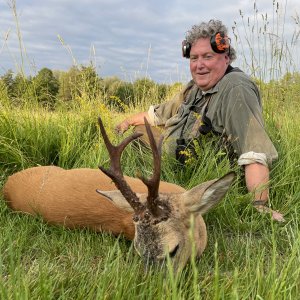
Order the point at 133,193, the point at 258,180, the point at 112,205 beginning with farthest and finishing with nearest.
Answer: the point at 258,180 < the point at 112,205 < the point at 133,193

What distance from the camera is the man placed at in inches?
164

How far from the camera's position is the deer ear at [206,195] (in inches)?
107

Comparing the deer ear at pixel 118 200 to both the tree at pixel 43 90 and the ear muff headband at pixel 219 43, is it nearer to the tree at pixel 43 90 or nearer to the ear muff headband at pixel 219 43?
the ear muff headband at pixel 219 43

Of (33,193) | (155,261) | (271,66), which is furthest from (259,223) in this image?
(271,66)

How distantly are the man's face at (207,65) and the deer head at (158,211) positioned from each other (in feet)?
7.85

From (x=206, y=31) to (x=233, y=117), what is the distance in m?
1.24

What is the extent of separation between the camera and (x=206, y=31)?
202 inches

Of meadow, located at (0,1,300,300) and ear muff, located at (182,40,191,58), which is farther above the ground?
ear muff, located at (182,40,191,58)

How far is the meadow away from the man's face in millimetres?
779

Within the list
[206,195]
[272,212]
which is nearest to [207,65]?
[272,212]

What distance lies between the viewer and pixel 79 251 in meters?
3.11

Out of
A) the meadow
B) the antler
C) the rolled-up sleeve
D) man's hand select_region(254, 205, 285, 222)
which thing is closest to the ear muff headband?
the rolled-up sleeve

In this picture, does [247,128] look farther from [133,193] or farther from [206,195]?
[133,193]

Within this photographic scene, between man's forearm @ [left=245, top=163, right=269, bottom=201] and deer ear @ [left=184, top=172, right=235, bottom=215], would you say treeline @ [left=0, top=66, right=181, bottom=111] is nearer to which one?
man's forearm @ [left=245, top=163, right=269, bottom=201]
